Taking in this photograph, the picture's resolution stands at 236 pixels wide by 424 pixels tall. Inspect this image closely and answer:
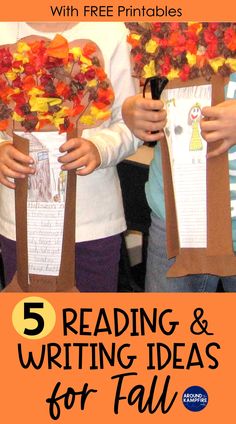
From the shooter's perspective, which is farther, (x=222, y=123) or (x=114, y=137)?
(x=114, y=137)

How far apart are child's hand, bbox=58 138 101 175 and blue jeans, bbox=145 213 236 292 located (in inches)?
7.7

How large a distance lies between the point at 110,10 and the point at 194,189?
43 centimetres

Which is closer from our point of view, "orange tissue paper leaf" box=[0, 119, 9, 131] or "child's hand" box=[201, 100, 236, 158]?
"child's hand" box=[201, 100, 236, 158]

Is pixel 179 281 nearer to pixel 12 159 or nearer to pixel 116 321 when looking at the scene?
pixel 116 321

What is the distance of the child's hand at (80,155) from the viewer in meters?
1.35

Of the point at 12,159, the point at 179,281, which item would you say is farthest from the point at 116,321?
the point at 12,159

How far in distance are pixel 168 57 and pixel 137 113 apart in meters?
0.13

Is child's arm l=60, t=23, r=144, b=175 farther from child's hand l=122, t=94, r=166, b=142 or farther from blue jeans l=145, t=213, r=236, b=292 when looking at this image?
blue jeans l=145, t=213, r=236, b=292

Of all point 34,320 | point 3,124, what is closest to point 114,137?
point 3,124

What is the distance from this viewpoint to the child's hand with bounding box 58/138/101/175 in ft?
4.42

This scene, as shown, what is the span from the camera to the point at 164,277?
4.60ft

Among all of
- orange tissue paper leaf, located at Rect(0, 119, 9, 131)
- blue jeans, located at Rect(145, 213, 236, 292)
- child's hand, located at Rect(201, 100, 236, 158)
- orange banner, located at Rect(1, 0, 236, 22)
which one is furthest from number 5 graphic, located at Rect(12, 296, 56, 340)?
orange banner, located at Rect(1, 0, 236, 22)

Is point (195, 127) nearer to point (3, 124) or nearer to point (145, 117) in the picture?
point (145, 117)

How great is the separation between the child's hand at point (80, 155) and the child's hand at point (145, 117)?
0.34ft
